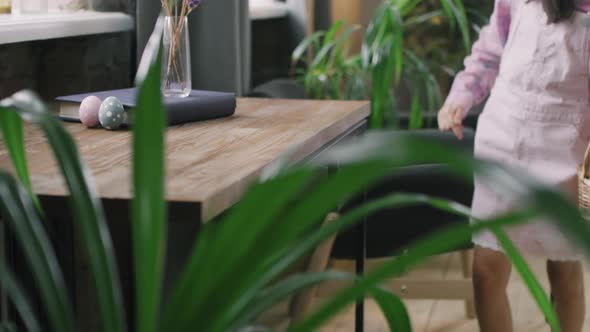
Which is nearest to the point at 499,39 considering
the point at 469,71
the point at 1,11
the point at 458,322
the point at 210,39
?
the point at 469,71

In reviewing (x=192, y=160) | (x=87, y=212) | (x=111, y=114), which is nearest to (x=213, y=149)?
(x=192, y=160)

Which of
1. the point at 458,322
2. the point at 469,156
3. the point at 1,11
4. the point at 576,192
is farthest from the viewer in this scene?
the point at 458,322

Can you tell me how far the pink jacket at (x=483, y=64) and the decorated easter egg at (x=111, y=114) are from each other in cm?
89

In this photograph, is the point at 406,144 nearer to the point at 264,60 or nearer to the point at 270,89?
the point at 270,89

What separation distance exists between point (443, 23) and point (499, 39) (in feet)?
5.71

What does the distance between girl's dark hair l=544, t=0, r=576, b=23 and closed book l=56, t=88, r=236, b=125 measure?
698mm

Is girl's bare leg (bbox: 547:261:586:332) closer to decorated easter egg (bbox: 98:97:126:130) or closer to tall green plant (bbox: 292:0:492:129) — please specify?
tall green plant (bbox: 292:0:492:129)

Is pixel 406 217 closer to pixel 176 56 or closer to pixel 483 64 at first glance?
pixel 483 64

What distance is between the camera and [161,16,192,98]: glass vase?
1.84m

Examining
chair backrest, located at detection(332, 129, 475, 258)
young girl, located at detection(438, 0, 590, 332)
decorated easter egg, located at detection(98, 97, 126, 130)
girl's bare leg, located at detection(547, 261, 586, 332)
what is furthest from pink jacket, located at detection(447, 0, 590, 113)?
decorated easter egg, located at detection(98, 97, 126, 130)

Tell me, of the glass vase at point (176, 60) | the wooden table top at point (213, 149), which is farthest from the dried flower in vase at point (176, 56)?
the wooden table top at point (213, 149)

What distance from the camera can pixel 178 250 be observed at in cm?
244

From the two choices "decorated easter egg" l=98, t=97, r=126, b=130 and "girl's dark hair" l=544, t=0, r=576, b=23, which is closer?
"decorated easter egg" l=98, t=97, r=126, b=130

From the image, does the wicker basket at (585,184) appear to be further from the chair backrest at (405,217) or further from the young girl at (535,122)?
the chair backrest at (405,217)
